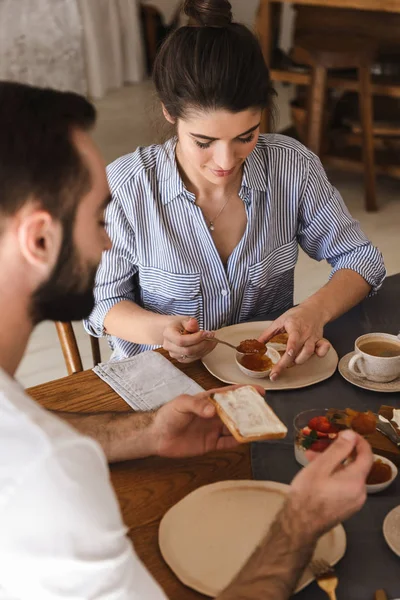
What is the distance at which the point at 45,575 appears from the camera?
804 mm

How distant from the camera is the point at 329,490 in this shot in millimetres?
1031

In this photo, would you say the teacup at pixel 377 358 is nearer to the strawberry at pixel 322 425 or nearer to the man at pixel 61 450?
the strawberry at pixel 322 425

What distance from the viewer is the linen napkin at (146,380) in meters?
1.45

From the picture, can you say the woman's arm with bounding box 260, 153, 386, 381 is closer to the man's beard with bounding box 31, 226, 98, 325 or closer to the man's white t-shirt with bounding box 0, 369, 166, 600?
the man's beard with bounding box 31, 226, 98, 325

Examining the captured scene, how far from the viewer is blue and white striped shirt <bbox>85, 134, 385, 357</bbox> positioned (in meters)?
1.82

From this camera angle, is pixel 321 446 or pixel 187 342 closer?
pixel 321 446

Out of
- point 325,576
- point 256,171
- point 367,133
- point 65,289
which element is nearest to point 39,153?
point 65,289

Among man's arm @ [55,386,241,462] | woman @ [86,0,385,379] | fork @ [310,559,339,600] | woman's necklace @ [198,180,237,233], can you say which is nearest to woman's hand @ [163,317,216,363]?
woman @ [86,0,385,379]

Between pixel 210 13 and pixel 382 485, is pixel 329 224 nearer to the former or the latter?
pixel 210 13

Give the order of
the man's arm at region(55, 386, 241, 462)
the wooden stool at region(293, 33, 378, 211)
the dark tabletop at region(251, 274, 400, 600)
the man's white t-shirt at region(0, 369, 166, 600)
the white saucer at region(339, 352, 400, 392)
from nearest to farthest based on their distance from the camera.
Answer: the man's white t-shirt at region(0, 369, 166, 600)
the dark tabletop at region(251, 274, 400, 600)
the man's arm at region(55, 386, 241, 462)
the white saucer at region(339, 352, 400, 392)
the wooden stool at region(293, 33, 378, 211)

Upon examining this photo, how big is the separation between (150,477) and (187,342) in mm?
339

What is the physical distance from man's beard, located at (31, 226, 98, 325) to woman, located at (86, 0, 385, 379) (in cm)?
51

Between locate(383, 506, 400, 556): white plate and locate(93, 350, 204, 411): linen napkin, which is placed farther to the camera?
locate(93, 350, 204, 411): linen napkin

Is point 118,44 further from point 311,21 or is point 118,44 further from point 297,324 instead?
point 297,324
